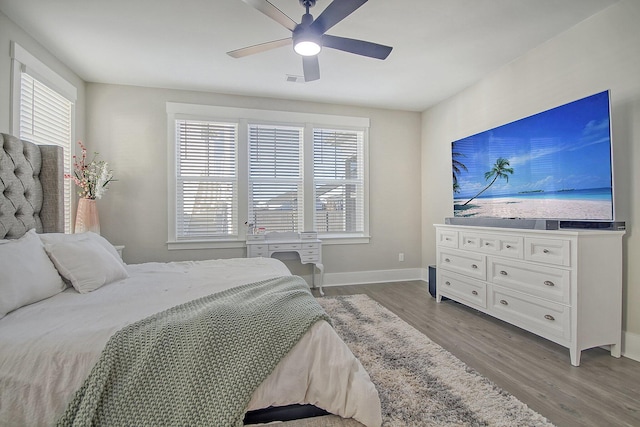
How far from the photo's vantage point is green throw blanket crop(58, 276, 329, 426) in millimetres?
1012

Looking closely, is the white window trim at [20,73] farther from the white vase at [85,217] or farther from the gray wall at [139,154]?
the white vase at [85,217]

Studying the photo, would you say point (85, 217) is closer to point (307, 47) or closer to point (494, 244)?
point (307, 47)

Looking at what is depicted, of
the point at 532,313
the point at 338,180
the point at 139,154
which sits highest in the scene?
the point at 139,154

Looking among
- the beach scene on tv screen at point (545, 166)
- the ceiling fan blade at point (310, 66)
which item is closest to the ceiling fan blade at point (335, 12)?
the ceiling fan blade at point (310, 66)

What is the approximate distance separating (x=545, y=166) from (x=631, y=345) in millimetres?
1489

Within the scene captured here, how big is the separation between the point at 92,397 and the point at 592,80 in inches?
147

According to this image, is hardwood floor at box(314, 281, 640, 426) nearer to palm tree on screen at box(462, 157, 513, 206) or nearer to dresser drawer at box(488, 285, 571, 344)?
dresser drawer at box(488, 285, 571, 344)

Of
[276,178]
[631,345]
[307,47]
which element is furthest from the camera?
[276,178]

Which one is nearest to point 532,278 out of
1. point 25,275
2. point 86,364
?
point 86,364

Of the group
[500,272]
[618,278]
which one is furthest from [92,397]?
[618,278]

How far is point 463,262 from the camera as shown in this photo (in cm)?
317

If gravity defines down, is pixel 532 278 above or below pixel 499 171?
below

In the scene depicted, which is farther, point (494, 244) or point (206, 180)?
point (206, 180)

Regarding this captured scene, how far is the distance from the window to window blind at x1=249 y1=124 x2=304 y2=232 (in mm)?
1952
